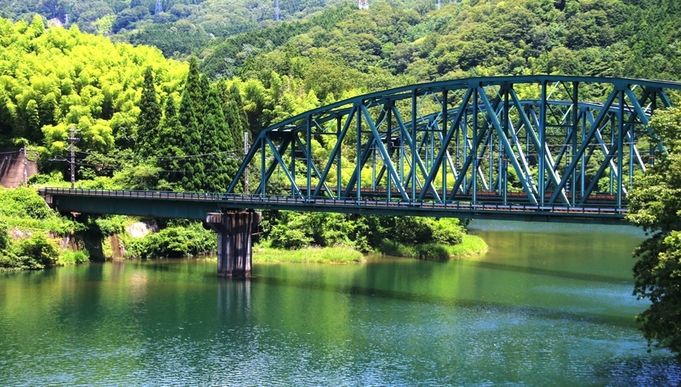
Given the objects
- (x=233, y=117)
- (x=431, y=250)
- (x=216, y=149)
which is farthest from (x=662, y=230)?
(x=233, y=117)

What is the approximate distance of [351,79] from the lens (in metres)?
156

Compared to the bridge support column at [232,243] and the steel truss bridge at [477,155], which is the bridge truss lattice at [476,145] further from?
the bridge support column at [232,243]

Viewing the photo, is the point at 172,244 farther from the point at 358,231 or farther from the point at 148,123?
the point at 148,123

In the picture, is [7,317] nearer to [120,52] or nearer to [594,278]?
[594,278]

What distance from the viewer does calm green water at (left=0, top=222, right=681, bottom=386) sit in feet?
151

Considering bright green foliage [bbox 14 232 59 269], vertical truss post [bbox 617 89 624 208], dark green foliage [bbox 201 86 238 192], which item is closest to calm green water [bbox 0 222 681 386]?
bright green foliage [bbox 14 232 59 269]

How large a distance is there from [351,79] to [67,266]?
273 feet

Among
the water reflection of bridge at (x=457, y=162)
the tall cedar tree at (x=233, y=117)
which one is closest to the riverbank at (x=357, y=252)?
the water reflection of bridge at (x=457, y=162)

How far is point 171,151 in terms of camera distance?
94625 mm

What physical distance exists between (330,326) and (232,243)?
69.0 ft

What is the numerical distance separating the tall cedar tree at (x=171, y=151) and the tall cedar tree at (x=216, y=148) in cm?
244

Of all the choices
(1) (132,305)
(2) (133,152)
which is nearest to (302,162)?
(2) (133,152)

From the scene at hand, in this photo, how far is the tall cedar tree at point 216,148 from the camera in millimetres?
94875

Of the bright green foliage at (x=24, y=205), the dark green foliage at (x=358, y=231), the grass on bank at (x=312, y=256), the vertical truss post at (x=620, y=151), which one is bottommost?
the grass on bank at (x=312, y=256)
